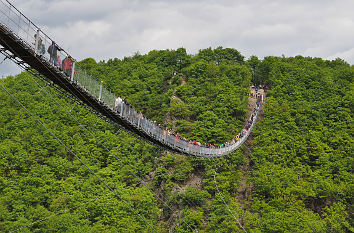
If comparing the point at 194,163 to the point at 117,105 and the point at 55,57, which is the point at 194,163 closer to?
the point at 117,105

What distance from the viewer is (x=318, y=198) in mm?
29766

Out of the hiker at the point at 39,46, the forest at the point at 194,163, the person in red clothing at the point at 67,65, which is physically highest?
the hiker at the point at 39,46

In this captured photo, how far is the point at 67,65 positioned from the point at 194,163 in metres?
21.2

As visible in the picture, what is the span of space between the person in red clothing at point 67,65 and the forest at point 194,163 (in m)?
7.82

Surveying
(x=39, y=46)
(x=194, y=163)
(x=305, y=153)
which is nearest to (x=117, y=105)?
(x=39, y=46)

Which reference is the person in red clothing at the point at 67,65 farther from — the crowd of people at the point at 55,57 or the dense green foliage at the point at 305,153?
the dense green foliage at the point at 305,153

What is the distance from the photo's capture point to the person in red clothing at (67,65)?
12284 millimetres

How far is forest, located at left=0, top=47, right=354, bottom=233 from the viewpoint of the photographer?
2717 cm

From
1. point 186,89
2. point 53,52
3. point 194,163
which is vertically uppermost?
point 186,89

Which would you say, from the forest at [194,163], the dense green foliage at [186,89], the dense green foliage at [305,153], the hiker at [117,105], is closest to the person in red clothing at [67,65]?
the hiker at [117,105]

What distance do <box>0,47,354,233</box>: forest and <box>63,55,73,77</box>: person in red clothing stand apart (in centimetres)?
782

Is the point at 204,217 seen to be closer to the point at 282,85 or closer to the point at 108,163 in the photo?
the point at 108,163

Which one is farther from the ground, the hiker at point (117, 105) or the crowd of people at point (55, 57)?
the crowd of people at point (55, 57)

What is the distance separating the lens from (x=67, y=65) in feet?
40.7
